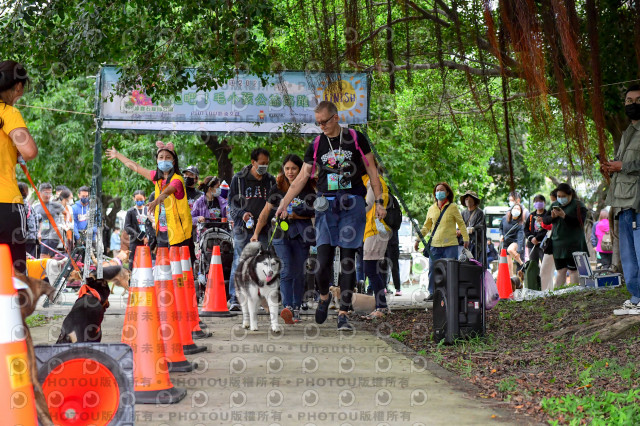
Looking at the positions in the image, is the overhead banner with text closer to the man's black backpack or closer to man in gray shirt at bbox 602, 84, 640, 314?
the man's black backpack

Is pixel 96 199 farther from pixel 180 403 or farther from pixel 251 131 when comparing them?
pixel 180 403

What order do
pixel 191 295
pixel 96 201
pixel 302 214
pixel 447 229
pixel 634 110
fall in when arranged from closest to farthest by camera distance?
pixel 634 110, pixel 191 295, pixel 302 214, pixel 96 201, pixel 447 229

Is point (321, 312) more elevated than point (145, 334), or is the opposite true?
point (145, 334)

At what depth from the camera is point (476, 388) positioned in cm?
511

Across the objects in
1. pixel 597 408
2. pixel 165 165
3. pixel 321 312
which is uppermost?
pixel 165 165

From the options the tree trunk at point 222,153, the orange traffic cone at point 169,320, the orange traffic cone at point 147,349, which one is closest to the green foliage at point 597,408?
the orange traffic cone at point 147,349

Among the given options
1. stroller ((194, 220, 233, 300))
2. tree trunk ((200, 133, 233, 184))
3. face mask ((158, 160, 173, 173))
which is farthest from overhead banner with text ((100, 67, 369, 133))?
tree trunk ((200, 133, 233, 184))

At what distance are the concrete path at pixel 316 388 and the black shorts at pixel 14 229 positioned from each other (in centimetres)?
118

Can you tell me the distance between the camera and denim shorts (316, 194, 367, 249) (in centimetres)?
782

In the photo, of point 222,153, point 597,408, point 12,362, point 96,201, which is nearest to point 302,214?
point 96,201

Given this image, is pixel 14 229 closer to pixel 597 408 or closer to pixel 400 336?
pixel 597 408

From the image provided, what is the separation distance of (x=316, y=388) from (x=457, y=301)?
95.3 inches

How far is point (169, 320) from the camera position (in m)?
5.75

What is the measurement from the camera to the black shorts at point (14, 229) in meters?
4.62
